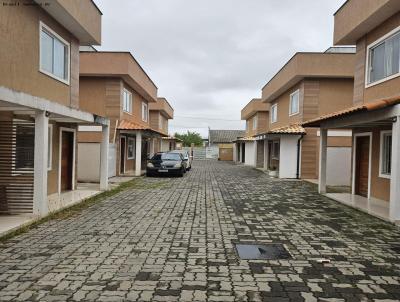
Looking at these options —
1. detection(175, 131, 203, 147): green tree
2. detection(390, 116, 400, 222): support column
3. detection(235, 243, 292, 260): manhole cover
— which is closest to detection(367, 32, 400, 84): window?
detection(390, 116, 400, 222): support column

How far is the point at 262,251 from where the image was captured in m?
6.11

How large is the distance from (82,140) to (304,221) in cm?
1359

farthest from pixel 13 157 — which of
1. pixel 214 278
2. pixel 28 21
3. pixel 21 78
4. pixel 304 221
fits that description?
pixel 304 221

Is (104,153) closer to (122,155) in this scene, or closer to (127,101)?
(122,155)

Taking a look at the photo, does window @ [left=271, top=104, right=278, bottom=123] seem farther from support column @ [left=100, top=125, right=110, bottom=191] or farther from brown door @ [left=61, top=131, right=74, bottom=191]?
brown door @ [left=61, top=131, right=74, bottom=191]

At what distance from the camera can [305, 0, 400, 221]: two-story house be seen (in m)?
8.88

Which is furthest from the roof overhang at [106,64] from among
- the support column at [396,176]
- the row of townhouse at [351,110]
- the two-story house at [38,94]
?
the support column at [396,176]

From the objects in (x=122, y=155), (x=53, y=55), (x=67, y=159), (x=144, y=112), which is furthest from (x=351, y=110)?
(x=144, y=112)

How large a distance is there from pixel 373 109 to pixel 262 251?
4619 millimetres

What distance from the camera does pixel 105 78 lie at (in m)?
19.8

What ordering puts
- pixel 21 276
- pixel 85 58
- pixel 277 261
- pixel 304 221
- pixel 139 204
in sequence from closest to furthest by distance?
pixel 21 276 → pixel 277 261 → pixel 304 221 → pixel 139 204 → pixel 85 58

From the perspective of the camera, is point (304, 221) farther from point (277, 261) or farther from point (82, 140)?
point (82, 140)

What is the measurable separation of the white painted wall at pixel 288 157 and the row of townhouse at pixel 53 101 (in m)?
7.48

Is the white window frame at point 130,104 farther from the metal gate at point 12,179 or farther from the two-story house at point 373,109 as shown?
the metal gate at point 12,179
